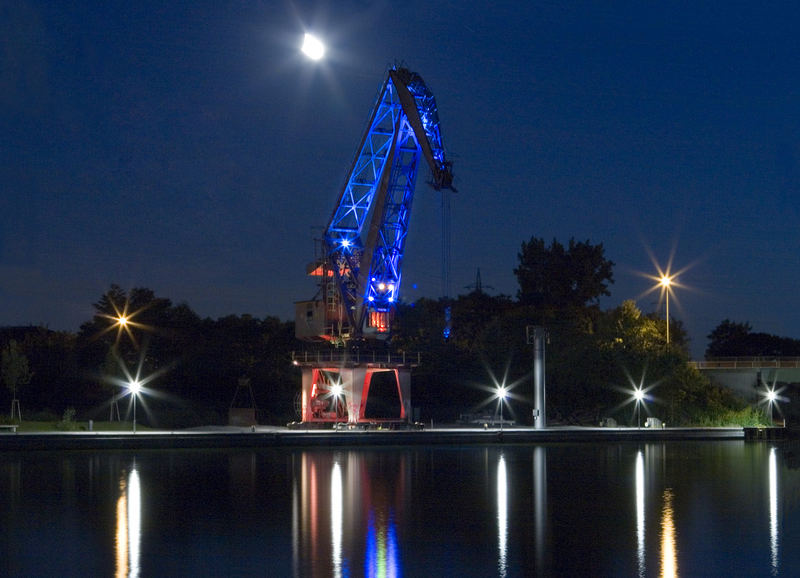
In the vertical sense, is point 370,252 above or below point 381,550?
above

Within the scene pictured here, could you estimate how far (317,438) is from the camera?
50719 millimetres

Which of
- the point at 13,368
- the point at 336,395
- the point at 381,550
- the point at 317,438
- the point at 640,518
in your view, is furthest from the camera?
the point at 336,395

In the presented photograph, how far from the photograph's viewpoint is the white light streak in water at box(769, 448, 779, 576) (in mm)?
19234

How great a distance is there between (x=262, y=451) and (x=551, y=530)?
26.3m

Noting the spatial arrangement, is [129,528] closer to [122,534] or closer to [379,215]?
[122,534]

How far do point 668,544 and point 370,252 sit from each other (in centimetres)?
4087

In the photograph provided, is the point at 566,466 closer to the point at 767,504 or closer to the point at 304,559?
the point at 767,504

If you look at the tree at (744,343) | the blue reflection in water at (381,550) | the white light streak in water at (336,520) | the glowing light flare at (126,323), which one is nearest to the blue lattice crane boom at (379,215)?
the glowing light flare at (126,323)

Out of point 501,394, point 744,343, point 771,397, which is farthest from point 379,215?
point 744,343

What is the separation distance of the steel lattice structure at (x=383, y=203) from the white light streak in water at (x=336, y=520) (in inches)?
1003

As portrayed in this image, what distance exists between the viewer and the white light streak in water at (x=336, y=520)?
1833 centimetres

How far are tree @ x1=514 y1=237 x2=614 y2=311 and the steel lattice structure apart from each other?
35.6 m

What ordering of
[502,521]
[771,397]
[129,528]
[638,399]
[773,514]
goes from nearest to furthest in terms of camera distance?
[129,528] → [502,521] → [773,514] → [638,399] → [771,397]

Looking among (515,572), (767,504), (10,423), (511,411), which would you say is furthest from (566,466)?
(10,423)
